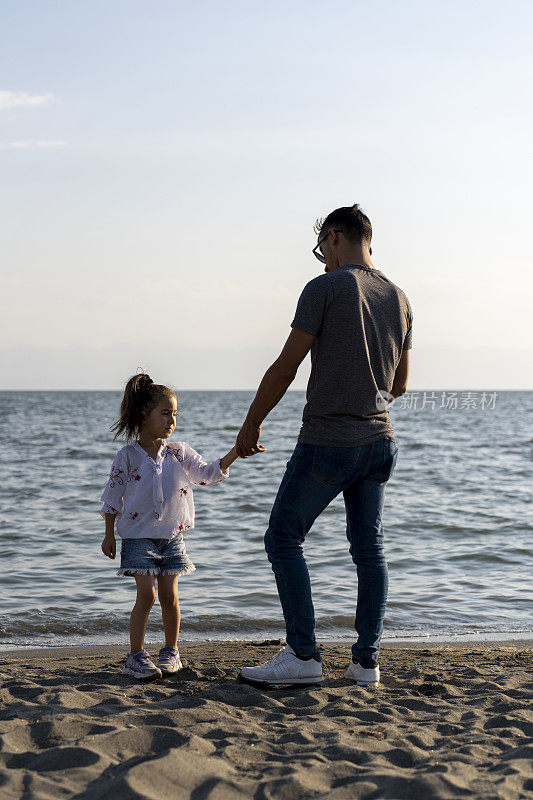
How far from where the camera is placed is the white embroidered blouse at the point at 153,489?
403 cm

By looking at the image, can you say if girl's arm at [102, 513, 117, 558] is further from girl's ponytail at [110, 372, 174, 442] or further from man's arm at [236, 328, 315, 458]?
man's arm at [236, 328, 315, 458]

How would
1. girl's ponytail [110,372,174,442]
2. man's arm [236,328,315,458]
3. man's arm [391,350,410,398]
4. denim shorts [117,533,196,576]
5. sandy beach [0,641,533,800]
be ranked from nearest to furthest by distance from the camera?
sandy beach [0,641,533,800], man's arm [236,328,315,458], man's arm [391,350,410,398], denim shorts [117,533,196,576], girl's ponytail [110,372,174,442]

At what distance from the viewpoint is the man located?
3.51 meters

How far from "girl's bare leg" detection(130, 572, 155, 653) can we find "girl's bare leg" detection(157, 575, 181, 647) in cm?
7

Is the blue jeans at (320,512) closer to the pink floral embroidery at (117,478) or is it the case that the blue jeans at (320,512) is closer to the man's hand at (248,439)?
the man's hand at (248,439)

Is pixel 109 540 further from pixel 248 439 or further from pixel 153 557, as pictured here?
pixel 248 439

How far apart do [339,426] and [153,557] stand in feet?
3.89

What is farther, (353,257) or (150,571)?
(150,571)

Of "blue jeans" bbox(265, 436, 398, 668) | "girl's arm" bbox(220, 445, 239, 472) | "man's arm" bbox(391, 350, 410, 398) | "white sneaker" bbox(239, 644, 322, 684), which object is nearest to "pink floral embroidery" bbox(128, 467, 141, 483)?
"girl's arm" bbox(220, 445, 239, 472)

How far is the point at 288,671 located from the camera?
3674 mm

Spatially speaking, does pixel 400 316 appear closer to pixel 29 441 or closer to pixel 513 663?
pixel 513 663

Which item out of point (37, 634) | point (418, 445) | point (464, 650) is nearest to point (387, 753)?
point (464, 650)

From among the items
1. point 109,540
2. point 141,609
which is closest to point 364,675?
point 141,609

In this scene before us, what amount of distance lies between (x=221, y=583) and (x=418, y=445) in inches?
664
